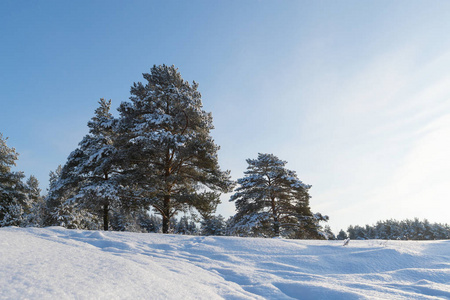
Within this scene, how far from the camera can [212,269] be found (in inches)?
119

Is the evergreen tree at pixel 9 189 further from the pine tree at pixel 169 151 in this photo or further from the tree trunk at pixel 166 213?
the tree trunk at pixel 166 213

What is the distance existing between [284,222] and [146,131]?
11.4 m

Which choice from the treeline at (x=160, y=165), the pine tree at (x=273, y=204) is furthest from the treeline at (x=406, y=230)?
the treeline at (x=160, y=165)

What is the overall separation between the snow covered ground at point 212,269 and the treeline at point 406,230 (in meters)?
68.8

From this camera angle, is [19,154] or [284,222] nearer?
[284,222]

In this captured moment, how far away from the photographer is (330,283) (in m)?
2.51

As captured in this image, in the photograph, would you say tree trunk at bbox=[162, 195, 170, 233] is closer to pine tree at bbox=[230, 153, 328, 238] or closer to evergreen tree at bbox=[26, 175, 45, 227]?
pine tree at bbox=[230, 153, 328, 238]

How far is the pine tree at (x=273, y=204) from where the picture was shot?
16.0m

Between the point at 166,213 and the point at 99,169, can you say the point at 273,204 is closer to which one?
the point at 166,213

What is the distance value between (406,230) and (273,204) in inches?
2685

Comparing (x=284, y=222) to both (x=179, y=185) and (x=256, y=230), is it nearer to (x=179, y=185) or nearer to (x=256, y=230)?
(x=256, y=230)

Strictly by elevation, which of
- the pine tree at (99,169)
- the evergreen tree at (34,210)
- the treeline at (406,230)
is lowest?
the treeline at (406,230)

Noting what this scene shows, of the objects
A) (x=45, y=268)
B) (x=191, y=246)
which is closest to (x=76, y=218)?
(x=191, y=246)

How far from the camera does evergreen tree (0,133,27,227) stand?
784 inches
